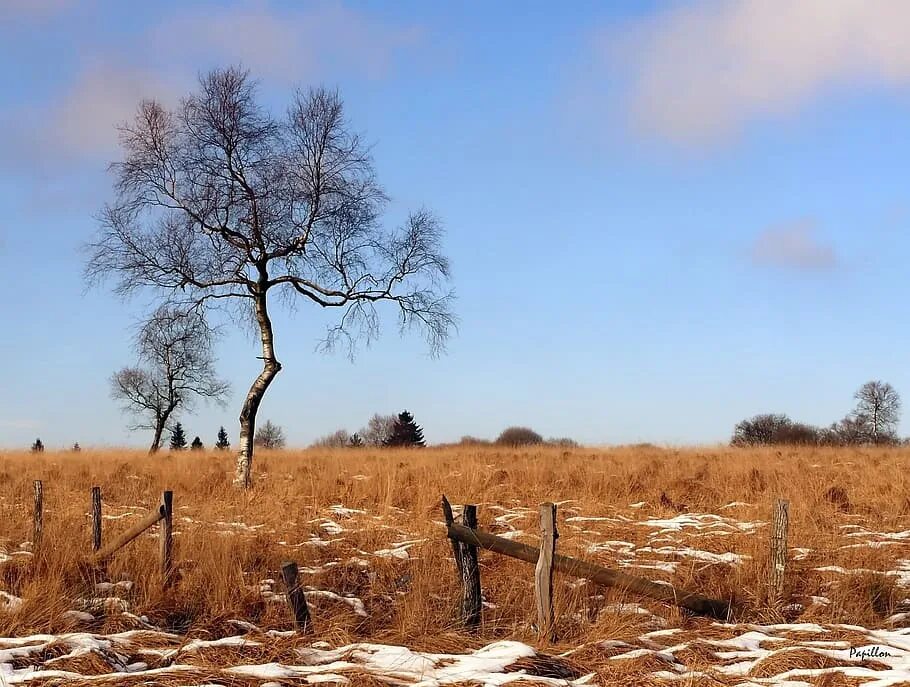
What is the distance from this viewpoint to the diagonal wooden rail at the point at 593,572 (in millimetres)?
7816

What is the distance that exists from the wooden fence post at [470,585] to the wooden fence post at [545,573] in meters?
0.63

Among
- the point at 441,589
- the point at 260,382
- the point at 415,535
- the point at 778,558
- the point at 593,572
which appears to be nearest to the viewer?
the point at 593,572

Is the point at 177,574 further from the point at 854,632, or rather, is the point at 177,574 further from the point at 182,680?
the point at 854,632

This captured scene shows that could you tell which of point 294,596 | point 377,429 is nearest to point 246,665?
point 294,596

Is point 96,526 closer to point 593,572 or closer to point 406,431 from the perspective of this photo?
point 593,572

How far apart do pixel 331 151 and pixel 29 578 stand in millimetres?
13500

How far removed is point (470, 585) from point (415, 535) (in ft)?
14.5

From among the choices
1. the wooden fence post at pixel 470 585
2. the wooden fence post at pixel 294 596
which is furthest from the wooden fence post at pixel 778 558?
the wooden fence post at pixel 294 596

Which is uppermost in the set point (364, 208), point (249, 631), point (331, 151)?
point (331, 151)

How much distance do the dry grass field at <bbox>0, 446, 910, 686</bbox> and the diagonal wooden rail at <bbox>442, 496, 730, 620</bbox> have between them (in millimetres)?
182

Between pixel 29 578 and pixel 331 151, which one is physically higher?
pixel 331 151

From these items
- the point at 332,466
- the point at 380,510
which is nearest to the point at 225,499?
the point at 380,510

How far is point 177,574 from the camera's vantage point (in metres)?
9.48

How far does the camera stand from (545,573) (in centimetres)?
766
